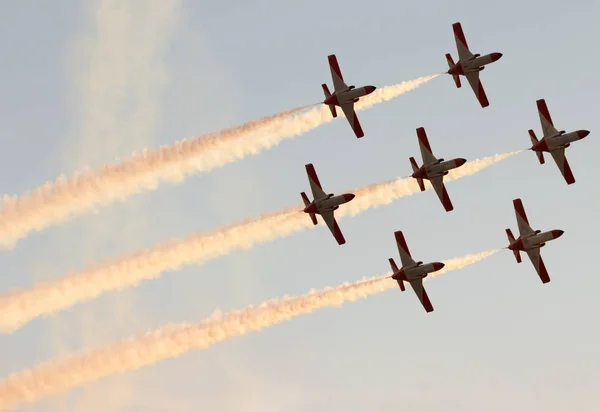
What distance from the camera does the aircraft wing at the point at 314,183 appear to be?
13925cm

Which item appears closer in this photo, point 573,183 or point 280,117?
point 280,117

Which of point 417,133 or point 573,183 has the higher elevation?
point 417,133

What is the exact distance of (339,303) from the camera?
141875mm

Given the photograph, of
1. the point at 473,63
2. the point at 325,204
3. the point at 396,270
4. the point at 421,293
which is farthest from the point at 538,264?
the point at 325,204

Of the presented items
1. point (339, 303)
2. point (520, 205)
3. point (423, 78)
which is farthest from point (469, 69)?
point (339, 303)

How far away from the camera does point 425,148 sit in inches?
5689

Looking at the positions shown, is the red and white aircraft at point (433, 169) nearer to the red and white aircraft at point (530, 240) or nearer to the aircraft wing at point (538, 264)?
the red and white aircraft at point (530, 240)

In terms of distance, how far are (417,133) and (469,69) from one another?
8.71m

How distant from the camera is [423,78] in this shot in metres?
143

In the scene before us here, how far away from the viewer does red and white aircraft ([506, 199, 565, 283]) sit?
14400cm

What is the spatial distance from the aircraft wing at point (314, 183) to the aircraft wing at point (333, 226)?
194 cm

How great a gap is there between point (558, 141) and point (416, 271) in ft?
69.2

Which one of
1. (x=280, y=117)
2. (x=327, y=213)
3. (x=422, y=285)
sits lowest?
(x=422, y=285)

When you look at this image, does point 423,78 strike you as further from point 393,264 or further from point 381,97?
point 393,264
